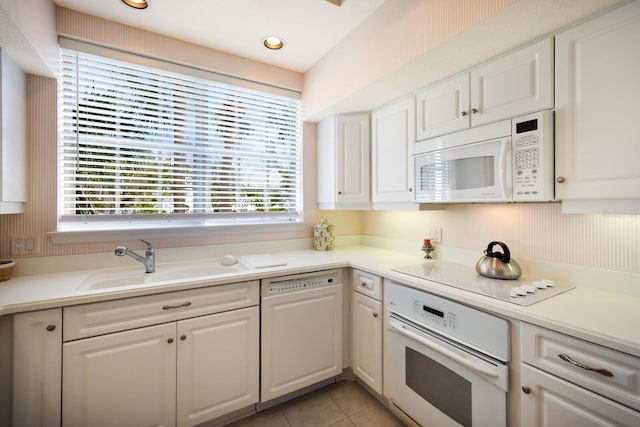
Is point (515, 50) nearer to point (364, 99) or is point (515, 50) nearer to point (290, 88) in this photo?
point (364, 99)

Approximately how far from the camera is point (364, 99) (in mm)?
2059

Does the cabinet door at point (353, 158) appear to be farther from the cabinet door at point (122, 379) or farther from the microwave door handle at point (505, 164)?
the cabinet door at point (122, 379)

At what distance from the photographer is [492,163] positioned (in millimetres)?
1458

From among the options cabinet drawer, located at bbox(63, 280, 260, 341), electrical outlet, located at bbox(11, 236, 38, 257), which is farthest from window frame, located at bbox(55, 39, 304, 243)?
cabinet drawer, located at bbox(63, 280, 260, 341)

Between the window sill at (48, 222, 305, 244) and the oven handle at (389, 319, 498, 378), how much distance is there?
4.19 feet

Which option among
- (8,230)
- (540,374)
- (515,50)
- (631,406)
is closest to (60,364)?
(8,230)

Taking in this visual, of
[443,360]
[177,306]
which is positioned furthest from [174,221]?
[443,360]

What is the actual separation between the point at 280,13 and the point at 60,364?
2.26m

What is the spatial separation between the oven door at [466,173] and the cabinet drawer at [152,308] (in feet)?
4.26

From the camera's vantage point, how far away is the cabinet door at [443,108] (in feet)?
5.21

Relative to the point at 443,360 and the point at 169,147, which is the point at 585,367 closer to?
the point at 443,360

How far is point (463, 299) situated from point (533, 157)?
0.74 metres

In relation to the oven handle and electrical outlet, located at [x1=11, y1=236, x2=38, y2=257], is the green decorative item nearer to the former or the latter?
the oven handle

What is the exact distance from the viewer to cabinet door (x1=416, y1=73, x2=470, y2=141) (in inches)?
62.6
